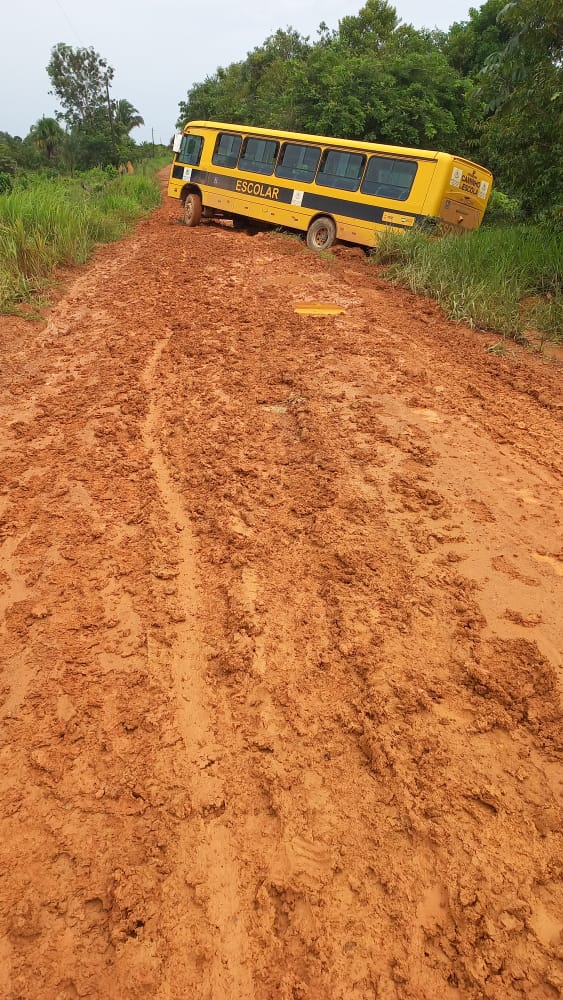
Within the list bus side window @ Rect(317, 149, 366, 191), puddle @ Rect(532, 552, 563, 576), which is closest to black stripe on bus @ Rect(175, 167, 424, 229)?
bus side window @ Rect(317, 149, 366, 191)

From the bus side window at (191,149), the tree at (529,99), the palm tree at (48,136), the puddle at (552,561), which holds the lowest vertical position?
the puddle at (552,561)

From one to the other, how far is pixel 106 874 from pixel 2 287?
7.23 meters

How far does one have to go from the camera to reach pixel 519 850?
174 cm

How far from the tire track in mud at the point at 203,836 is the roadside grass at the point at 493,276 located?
5.46 m

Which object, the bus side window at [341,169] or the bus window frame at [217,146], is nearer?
the bus side window at [341,169]

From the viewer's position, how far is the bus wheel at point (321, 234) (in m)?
11.3

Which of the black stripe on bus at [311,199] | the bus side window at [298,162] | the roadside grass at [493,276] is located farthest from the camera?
the bus side window at [298,162]

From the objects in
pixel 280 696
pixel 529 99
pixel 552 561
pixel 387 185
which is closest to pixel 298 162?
pixel 387 185

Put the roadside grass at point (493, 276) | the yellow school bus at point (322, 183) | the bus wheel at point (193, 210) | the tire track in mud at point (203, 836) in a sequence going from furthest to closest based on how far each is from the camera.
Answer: the bus wheel at point (193, 210), the yellow school bus at point (322, 183), the roadside grass at point (493, 276), the tire track in mud at point (203, 836)

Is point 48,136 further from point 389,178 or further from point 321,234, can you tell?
point 389,178

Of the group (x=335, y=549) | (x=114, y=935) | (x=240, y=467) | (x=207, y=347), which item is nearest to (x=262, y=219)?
(x=207, y=347)

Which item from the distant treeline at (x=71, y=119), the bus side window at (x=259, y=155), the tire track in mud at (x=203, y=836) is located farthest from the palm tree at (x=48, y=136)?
the tire track in mud at (x=203, y=836)

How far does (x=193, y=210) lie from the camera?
14578mm

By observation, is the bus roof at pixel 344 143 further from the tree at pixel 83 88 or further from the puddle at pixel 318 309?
the tree at pixel 83 88
